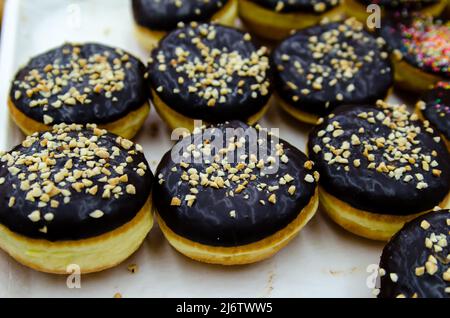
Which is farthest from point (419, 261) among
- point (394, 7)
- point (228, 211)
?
point (394, 7)

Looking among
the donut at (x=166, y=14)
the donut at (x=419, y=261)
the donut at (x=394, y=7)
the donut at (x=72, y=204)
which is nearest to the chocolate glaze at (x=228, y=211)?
the donut at (x=72, y=204)

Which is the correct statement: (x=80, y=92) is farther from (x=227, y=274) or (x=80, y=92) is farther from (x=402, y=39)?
(x=402, y=39)

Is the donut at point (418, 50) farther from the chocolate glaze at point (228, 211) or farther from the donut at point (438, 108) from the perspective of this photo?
the chocolate glaze at point (228, 211)

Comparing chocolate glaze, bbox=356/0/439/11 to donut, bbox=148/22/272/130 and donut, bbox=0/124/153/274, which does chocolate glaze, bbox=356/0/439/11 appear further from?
donut, bbox=0/124/153/274

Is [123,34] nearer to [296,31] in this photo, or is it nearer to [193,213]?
[296,31]

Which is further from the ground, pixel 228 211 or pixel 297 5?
pixel 297 5
